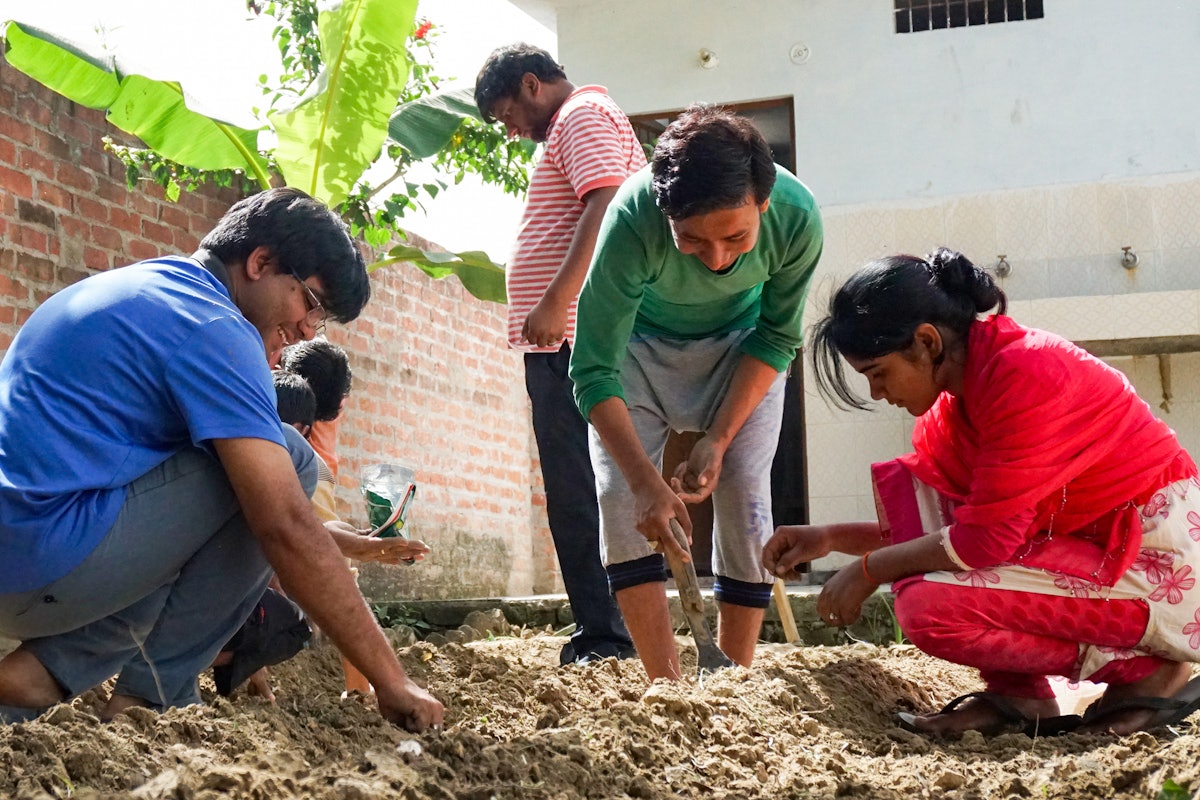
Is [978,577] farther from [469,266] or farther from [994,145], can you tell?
[994,145]

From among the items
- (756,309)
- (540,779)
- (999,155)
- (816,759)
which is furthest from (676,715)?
(999,155)

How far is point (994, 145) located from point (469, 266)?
284 cm

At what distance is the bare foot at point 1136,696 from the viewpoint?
7.78 ft

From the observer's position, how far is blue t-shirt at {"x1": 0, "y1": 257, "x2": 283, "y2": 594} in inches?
79.8

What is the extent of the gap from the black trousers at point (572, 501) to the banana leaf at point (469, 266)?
2050 mm

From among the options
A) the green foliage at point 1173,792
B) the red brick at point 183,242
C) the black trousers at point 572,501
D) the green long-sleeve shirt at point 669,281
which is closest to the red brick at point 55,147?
the red brick at point 183,242

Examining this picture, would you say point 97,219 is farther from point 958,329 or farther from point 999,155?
point 999,155

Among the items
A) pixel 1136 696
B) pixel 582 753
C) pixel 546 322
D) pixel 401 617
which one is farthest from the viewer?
pixel 401 617

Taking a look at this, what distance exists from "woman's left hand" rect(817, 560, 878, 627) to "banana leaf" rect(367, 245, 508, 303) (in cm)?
312

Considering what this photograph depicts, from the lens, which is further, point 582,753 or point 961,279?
point 961,279

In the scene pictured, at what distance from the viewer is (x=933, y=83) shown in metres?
6.41

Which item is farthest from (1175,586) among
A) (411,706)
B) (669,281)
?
(411,706)

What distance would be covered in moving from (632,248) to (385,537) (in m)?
0.97

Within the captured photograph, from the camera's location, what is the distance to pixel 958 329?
8.35ft
